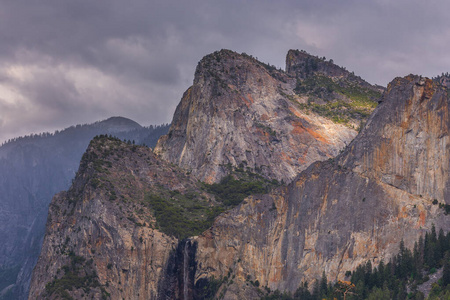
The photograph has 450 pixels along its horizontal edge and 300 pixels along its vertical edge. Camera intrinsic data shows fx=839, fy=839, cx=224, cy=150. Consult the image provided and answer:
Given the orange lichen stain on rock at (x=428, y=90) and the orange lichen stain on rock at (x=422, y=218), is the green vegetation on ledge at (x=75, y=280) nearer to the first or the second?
the orange lichen stain on rock at (x=422, y=218)

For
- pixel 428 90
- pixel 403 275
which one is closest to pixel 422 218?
pixel 403 275

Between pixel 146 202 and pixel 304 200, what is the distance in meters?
40.2

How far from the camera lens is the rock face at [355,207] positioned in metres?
148

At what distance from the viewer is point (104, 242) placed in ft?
570

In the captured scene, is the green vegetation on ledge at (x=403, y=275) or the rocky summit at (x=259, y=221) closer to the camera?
the green vegetation on ledge at (x=403, y=275)

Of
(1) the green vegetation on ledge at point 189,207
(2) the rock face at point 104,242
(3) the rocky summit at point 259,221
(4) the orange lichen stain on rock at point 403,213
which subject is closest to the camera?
(4) the orange lichen stain on rock at point 403,213

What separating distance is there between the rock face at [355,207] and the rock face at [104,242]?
11.5 metres

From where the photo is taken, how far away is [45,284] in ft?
556

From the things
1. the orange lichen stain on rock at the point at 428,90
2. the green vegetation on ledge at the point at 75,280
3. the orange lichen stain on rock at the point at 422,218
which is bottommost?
the green vegetation on ledge at the point at 75,280

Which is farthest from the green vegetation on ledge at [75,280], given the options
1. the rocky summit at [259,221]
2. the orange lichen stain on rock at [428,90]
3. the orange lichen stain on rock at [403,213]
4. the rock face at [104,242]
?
the orange lichen stain on rock at [428,90]

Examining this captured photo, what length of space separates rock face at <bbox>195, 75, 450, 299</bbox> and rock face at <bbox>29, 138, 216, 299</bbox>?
1148 centimetres

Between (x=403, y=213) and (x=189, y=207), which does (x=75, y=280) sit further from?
(x=403, y=213)

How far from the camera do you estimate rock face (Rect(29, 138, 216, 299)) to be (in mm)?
168250

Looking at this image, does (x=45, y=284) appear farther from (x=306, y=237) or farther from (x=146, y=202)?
(x=306, y=237)
